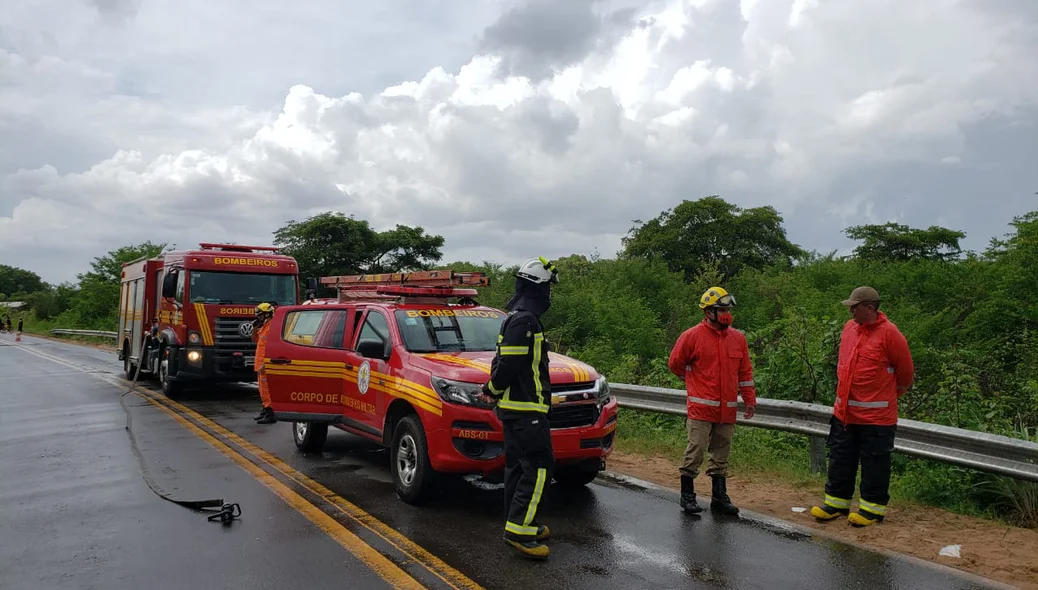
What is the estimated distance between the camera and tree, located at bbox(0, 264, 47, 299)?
135000 mm

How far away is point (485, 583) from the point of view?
4.49 m

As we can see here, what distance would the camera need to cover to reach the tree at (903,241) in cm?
4509

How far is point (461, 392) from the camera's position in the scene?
237 inches

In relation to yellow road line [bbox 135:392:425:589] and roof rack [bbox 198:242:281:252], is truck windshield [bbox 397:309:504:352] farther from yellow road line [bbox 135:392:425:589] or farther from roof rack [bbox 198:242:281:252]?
roof rack [bbox 198:242:281:252]

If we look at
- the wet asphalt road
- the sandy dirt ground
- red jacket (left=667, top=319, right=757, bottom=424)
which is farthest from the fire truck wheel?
red jacket (left=667, top=319, right=757, bottom=424)

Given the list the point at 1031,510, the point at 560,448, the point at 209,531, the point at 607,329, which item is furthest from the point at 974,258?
the point at 209,531

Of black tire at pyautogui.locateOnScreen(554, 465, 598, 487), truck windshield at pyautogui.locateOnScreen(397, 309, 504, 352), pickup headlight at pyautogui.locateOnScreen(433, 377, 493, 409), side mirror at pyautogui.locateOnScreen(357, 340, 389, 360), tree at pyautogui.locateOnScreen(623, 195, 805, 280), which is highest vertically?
tree at pyautogui.locateOnScreen(623, 195, 805, 280)

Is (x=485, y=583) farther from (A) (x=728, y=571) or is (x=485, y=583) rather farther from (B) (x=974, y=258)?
(B) (x=974, y=258)

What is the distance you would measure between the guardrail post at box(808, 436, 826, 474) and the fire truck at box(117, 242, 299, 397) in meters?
10.4

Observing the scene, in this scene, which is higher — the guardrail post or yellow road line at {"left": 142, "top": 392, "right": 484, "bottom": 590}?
the guardrail post

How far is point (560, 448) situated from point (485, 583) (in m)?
1.73

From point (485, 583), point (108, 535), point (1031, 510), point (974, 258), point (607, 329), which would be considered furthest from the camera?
point (974, 258)

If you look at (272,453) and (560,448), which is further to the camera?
(272,453)

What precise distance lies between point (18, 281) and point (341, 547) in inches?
6321
